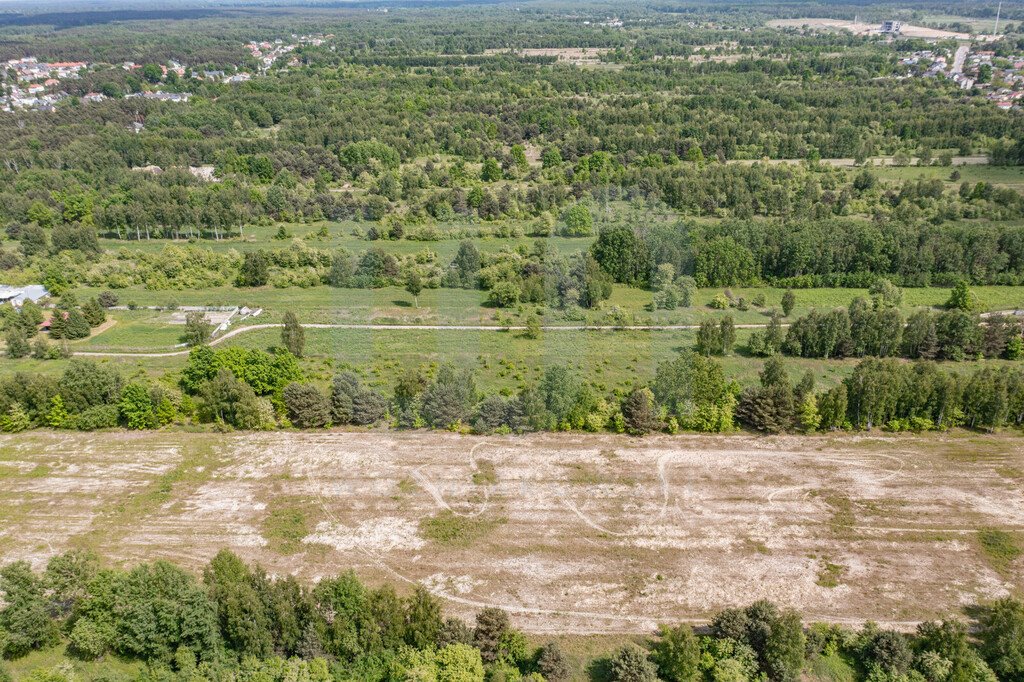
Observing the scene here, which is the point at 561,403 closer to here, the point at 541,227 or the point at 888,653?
the point at 888,653

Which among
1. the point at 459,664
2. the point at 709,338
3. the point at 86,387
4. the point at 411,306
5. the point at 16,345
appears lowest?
the point at 459,664

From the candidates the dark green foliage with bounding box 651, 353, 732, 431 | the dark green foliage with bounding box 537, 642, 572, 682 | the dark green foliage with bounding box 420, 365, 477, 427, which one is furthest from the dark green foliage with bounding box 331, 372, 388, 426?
the dark green foliage with bounding box 537, 642, 572, 682

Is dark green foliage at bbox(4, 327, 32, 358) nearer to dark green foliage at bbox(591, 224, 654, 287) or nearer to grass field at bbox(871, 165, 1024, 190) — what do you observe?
dark green foliage at bbox(591, 224, 654, 287)

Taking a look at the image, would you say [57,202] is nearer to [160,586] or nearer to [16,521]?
[16,521]

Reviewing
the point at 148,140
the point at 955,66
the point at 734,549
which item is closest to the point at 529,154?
the point at 148,140

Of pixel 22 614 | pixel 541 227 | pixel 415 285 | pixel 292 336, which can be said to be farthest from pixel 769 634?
pixel 541 227
